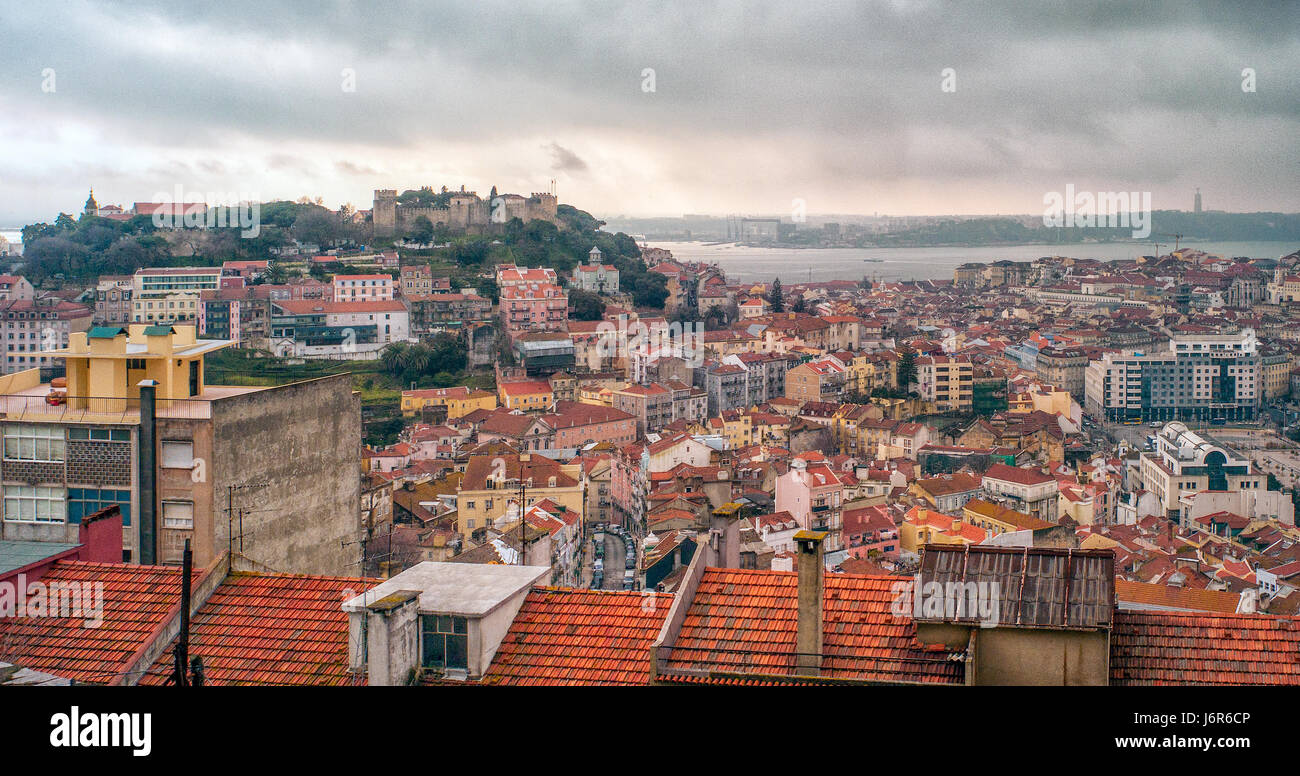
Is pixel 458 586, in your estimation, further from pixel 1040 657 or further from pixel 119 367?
pixel 119 367

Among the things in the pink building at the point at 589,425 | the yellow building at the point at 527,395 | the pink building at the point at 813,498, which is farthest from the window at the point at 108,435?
the yellow building at the point at 527,395

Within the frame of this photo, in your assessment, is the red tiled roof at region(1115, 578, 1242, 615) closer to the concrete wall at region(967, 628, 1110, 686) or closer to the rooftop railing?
the concrete wall at region(967, 628, 1110, 686)

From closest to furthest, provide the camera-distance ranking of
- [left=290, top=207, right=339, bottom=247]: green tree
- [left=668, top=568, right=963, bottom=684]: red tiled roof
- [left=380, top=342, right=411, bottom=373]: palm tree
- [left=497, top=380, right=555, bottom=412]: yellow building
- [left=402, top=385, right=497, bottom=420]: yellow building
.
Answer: [left=668, top=568, right=963, bottom=684]: red tiled roof < [left=402, top=385, right=497, bottom=420]: yellow building < [left=497, top=380, right=555, bottom=412]: yellow building < [left=380, top=342, right=411, bottom=373]: palm tree < [left=290, top=207, right=339, bottom=247]: green tree

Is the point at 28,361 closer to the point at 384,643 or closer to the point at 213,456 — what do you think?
the point at 213,456

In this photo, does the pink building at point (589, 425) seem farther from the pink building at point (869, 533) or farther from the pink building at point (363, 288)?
the pink building at point (363, 288)

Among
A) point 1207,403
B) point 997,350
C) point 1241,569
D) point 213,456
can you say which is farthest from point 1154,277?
point 213,456

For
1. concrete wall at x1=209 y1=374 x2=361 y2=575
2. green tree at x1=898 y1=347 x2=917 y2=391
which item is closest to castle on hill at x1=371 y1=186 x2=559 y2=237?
green tree at x1=898 y1=347 x2=917 y2=391
